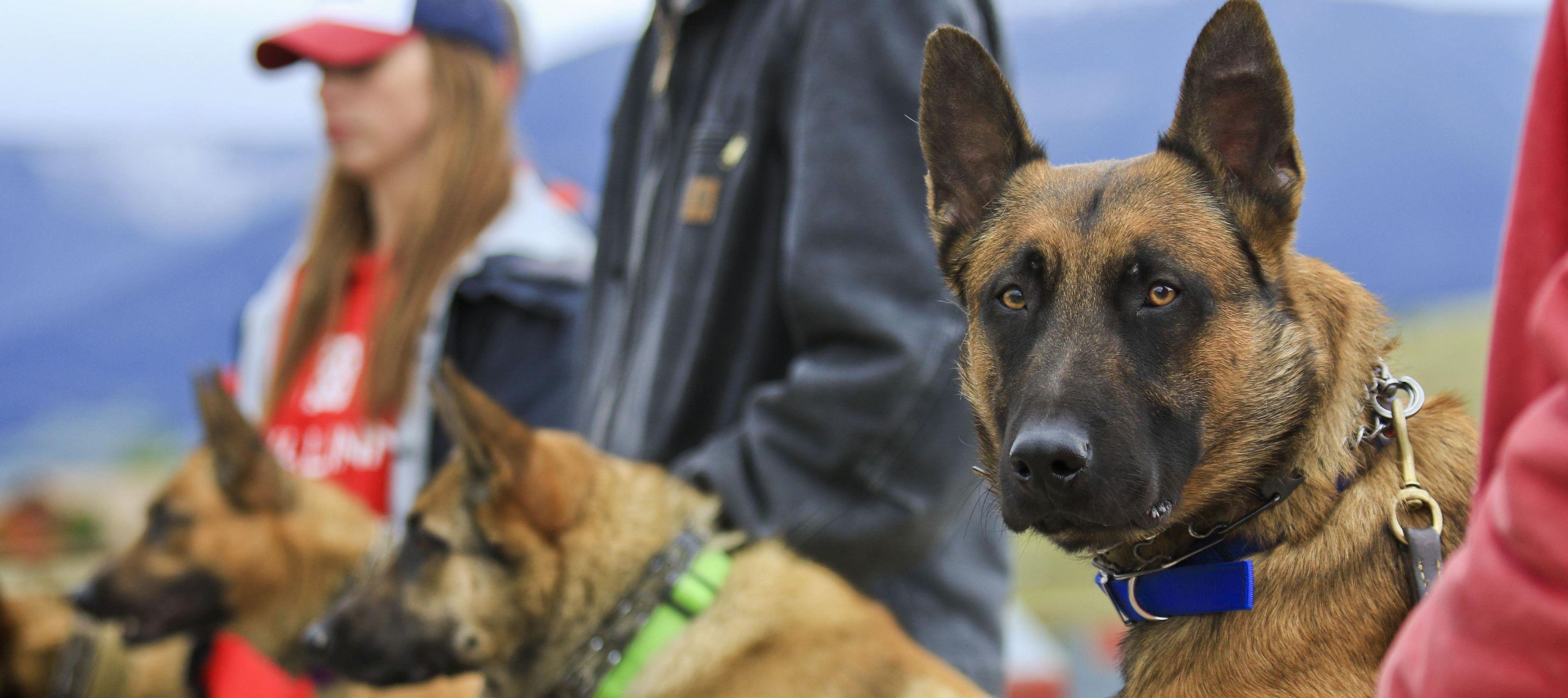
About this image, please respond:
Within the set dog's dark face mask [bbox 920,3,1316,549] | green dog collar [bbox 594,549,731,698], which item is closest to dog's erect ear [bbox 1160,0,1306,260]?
dog's dark face mask [bbox 920,3,1316,549]

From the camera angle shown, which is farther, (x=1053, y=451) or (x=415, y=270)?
(x=415, y=270)

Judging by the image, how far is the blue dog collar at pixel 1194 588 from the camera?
1.59 meters

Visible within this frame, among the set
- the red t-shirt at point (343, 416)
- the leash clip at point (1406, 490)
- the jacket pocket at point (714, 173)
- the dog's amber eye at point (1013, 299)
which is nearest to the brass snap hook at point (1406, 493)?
the leash clip at point (1406, 490)

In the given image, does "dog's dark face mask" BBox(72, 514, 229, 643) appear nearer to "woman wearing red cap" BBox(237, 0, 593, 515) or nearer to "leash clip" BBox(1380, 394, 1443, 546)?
"woman wearing red cap" BBox(237, 0, 593, 515)

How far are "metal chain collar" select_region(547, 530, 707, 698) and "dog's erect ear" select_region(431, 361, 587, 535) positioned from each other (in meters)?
0.29

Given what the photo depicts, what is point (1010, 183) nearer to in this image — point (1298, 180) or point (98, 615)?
point (1298, 180)

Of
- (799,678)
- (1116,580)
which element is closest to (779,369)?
(799,678)

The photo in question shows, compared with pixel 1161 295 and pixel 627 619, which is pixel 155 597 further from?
pixel 1161 295

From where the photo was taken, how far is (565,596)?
3.15 m

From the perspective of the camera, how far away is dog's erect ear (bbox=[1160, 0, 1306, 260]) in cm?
163

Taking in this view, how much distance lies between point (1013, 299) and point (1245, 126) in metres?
0.42

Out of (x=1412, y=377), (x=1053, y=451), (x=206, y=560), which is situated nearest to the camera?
(x=1053, y=451)

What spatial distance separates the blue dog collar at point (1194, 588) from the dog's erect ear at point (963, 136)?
0.62 meters

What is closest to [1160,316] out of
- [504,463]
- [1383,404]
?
[1383,404]
